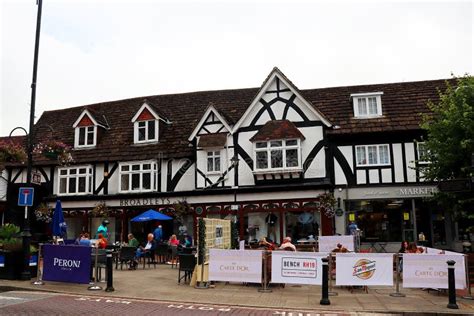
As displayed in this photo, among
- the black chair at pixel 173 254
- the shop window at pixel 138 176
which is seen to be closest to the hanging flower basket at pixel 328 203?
the black chair at pixel 173 254

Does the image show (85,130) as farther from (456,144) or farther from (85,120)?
(456,144)

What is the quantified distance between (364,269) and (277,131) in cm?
1140

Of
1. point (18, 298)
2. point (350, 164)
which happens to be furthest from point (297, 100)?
point (18, 298)

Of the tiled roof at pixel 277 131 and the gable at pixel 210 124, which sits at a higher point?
the gable at pixel 210 124

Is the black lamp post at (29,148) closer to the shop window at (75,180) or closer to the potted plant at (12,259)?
the potted plant at (12,259)

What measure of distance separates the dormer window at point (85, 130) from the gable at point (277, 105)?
9.36 meters

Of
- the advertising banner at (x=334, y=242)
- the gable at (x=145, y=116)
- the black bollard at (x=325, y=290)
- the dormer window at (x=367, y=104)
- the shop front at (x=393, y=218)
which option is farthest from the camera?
the gable at (x=145, y=116)

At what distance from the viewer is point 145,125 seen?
1040 inches

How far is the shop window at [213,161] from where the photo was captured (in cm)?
2381

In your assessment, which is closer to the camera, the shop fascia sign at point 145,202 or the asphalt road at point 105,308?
the asphalt road at point 105,308

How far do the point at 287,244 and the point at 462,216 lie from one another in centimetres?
635

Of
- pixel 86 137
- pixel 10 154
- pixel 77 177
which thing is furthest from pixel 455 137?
pixel 86 137

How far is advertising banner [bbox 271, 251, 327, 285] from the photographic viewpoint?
11938mm

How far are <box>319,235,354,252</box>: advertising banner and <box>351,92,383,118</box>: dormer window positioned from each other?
8150mm
